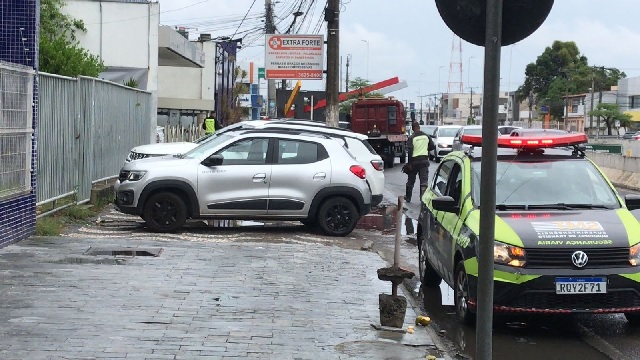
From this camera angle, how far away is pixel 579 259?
8.17 m

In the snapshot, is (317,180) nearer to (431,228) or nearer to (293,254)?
(293,254)

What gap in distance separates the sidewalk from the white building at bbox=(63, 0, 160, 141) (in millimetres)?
17165

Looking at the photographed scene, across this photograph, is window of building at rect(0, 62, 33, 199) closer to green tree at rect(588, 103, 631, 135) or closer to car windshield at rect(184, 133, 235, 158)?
car windshield at rect(184, 133, 235, 158)

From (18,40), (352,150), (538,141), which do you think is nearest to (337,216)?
(352,150)

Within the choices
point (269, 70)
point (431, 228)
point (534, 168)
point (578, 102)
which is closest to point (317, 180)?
point (431, 228)

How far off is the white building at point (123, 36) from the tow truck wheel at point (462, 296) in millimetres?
21067

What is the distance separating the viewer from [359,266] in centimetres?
1161

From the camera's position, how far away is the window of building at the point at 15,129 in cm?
1113

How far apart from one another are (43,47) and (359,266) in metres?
12.0

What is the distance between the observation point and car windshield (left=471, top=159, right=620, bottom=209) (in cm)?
925

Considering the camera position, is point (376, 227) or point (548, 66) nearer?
point (376, 227)

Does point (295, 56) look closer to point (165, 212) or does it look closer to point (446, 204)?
point (165, 212)

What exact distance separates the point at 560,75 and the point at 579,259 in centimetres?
9891

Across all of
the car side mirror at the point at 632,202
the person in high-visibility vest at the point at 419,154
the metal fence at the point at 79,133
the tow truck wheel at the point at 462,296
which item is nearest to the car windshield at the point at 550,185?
the car side mirror at the point at 632,202
